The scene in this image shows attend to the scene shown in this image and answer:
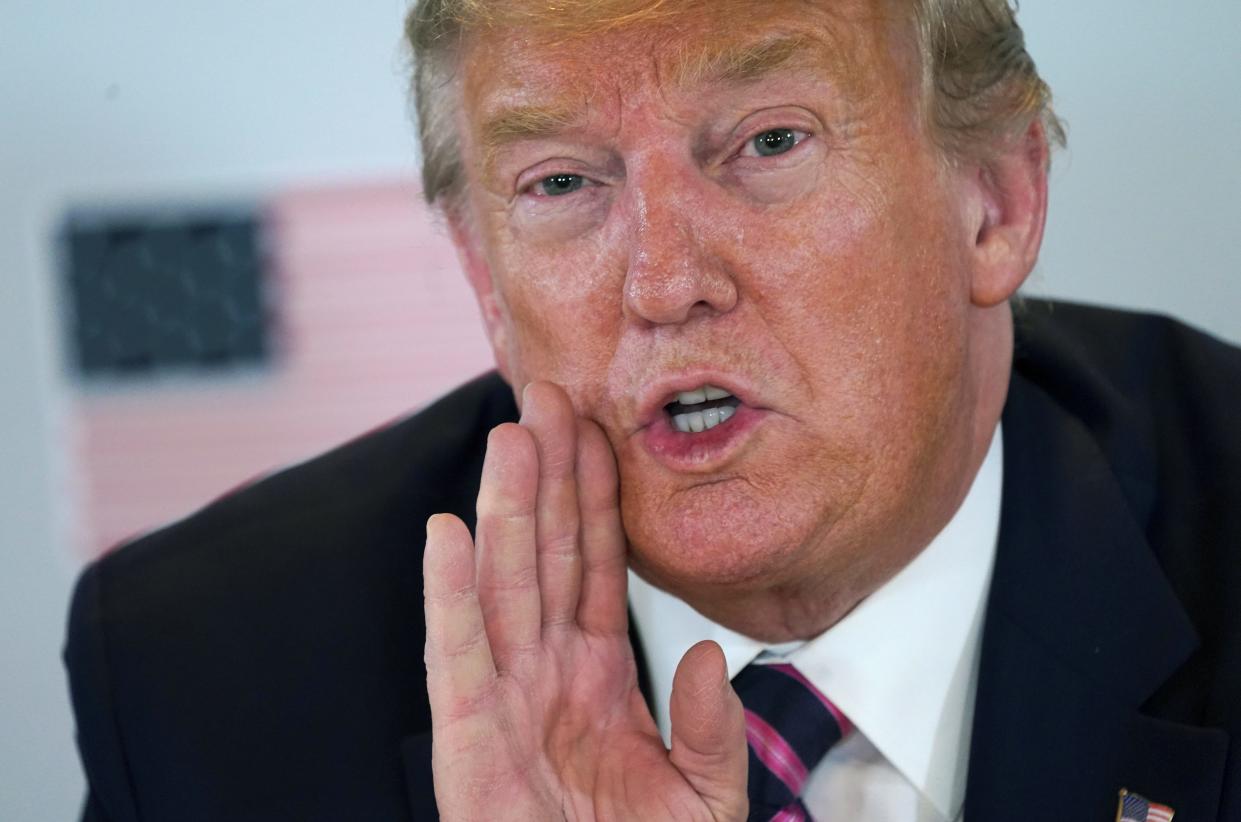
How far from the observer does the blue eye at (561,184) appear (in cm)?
162

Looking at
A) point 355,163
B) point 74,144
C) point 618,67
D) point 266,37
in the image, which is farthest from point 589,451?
point 74,144

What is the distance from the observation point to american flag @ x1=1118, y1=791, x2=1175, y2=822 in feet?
5.18

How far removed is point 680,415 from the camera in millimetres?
1580

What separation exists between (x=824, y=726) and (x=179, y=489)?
1.27 m

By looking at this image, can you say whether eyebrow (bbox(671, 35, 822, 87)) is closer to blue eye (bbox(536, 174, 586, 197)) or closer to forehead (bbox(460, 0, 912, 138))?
forehead (bbox(460, 0, 912, 138))

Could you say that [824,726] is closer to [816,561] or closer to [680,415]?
[816,561]

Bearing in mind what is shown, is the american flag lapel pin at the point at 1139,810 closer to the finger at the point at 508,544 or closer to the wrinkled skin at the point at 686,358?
the wrinkled skin at the point at 686,358

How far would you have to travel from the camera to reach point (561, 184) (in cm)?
163

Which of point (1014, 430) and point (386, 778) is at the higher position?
point (1014, 430)

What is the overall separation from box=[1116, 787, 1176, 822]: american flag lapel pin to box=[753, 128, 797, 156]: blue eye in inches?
33.0

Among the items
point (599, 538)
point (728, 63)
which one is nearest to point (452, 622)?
point (599, 538)

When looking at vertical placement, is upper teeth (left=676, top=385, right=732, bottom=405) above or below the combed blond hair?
below

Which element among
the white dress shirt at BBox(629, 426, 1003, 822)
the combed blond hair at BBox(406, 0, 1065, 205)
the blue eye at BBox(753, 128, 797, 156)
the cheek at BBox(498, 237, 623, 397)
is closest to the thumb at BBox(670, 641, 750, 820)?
the white dress shirt at BBox(629, 426, 1003, 822)

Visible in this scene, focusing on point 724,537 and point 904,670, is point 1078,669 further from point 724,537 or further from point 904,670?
point 724,537
